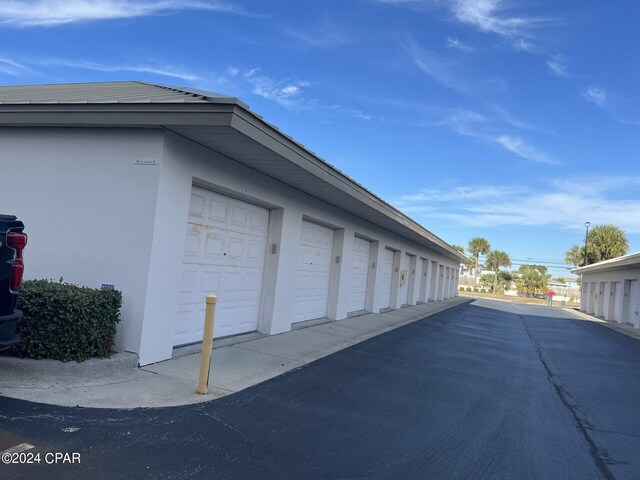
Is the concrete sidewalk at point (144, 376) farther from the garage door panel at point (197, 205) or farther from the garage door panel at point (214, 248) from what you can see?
the garage door panel at point (197, 205)

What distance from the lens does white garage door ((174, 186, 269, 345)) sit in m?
7.64

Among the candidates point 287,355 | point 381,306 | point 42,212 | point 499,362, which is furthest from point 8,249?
point 381,306

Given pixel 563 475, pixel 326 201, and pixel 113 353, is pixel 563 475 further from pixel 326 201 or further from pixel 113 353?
pixel 326 201

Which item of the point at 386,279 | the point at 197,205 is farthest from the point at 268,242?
the point at 386,279

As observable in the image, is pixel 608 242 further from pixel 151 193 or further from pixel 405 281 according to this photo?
pixel 151 193

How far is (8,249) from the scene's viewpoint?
4293 millimetres

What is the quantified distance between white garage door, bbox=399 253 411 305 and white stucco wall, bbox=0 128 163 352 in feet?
51.2

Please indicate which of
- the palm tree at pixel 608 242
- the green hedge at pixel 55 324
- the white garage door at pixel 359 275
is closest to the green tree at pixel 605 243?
the palm tree at pixel 608 242

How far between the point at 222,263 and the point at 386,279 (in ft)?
38.7

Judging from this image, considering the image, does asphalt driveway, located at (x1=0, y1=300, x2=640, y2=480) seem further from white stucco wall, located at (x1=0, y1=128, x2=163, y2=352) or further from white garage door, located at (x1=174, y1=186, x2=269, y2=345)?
white stucco wall, located at (x1=0, y1=128, x2=163, y2=352)

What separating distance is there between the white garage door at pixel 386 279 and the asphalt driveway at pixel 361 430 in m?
9.63

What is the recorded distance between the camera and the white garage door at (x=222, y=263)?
764cm

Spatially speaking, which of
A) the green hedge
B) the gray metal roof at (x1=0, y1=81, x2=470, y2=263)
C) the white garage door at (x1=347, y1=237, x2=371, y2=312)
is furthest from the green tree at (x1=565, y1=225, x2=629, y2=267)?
the green hedge

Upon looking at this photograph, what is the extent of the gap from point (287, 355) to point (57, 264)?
3781 millimetres
